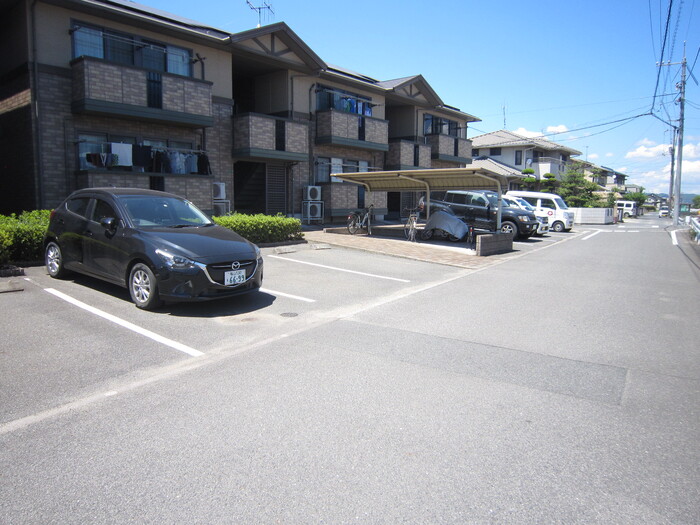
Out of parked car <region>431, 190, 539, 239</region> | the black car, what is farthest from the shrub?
parked car <region>431, 190, 539, 239</region>

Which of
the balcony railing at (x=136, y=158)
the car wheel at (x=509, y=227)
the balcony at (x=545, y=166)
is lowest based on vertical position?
the car wheel at (x=509, y=227)

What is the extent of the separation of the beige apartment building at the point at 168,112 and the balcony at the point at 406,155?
2.91 metres

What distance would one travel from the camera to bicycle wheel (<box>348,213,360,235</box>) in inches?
704

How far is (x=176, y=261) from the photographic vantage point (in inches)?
250

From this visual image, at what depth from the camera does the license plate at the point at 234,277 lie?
6625mm

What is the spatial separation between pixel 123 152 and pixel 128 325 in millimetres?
9607

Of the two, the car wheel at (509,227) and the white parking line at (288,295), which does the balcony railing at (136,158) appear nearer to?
the white parking line at (288,295)

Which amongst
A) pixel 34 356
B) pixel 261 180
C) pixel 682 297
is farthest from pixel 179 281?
pixel 261 180

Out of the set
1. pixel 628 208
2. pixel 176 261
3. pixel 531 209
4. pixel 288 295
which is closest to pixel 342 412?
pixel 176 261

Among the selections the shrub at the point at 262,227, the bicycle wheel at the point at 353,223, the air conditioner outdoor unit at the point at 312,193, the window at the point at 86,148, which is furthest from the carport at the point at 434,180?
the window at the point at 86,148

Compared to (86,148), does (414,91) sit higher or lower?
higher

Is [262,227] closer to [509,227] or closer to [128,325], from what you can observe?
[128,325]

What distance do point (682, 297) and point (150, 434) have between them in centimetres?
903

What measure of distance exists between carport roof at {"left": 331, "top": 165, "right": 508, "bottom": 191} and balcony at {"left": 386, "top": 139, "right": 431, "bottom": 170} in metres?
5.97
